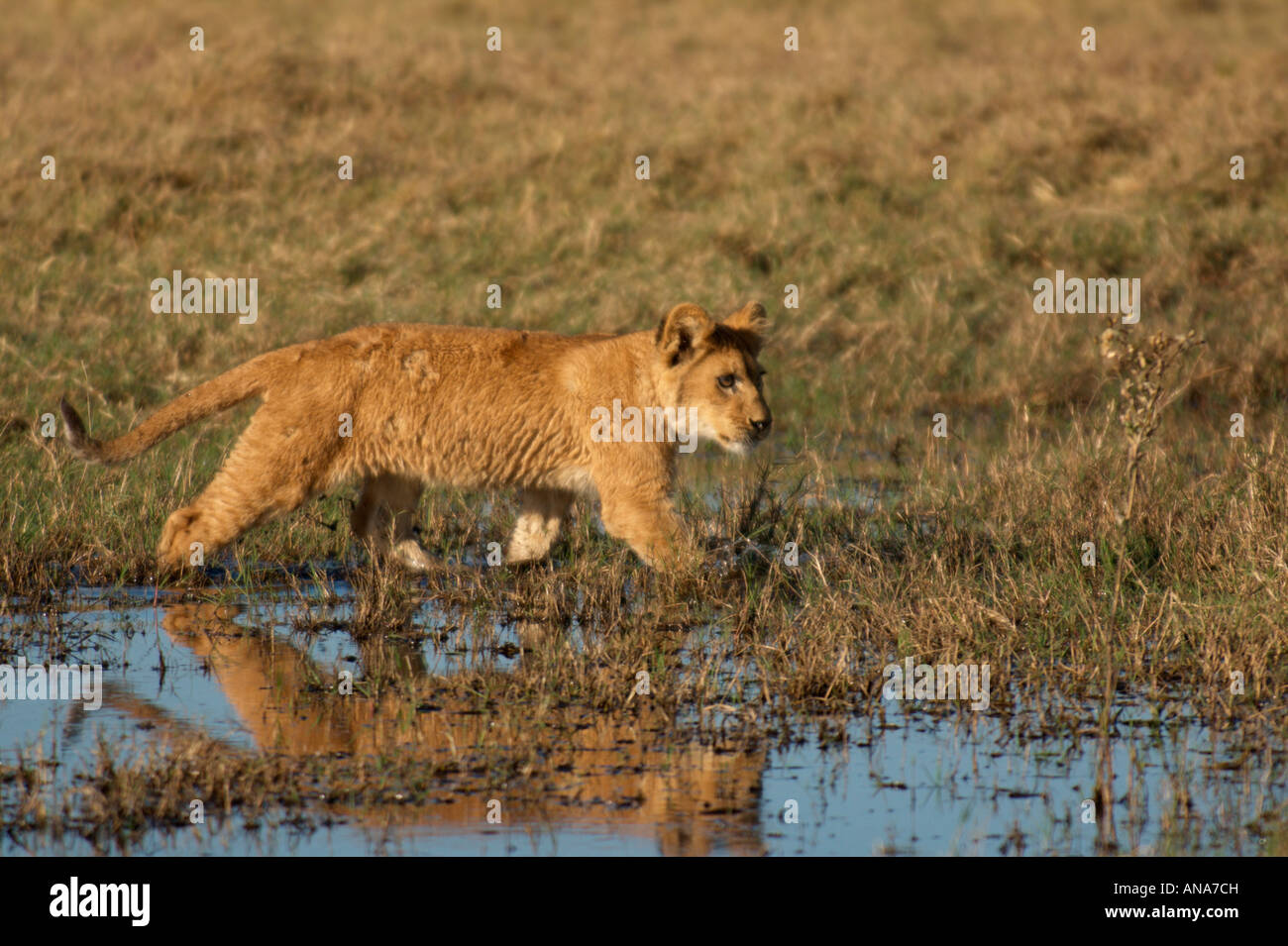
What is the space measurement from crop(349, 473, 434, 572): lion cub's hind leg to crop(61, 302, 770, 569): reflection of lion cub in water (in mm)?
129

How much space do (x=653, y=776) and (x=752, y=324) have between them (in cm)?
346

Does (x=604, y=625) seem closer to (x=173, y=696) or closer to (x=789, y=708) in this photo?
(x=789, y=708)

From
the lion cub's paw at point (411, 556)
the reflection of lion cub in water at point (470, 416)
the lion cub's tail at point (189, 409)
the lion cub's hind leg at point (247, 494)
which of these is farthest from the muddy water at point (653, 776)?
the lion cub's paw at point (411, 556)

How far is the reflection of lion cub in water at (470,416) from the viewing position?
7.86 metres

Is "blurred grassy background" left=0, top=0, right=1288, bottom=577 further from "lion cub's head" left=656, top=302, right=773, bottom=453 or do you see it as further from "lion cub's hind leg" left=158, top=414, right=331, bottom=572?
"lion cub's head" left=656, top=302, right=773, bottom=453

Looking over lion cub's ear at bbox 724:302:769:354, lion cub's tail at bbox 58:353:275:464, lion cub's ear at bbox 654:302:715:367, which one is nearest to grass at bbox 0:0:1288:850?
lion cub's tail at bbox 58:353:275:464

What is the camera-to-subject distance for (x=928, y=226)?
14.9 meters

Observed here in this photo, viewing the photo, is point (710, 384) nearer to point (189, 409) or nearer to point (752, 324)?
point (752, 324)

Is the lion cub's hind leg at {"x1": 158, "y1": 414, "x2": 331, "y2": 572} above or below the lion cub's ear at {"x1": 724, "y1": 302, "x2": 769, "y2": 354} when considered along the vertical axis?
below

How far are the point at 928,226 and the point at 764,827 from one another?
10488mm

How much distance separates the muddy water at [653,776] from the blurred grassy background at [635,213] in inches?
97.9

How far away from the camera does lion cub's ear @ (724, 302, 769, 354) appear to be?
849 centimetres

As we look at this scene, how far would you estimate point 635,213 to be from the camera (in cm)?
1509

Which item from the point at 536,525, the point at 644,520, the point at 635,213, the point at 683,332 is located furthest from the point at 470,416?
the point at 635,213
